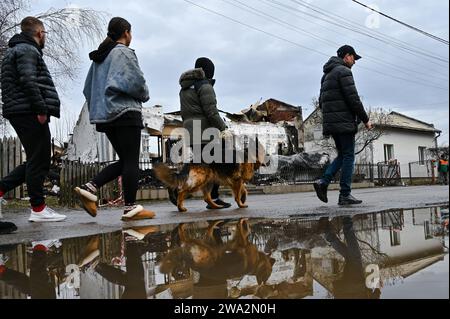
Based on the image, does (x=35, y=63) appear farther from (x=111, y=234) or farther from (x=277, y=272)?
(x=277, y=272)

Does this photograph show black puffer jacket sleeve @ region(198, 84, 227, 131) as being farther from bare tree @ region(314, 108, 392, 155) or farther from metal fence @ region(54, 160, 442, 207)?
bare tree @ region(314, 108, 392, 155)

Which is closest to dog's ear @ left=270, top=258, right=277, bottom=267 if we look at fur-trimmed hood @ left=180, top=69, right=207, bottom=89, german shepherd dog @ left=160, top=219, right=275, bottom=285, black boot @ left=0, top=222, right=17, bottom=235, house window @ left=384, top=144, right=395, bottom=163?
Answer: german shepherd dog @ left=160, top=219, right=275, bottom=285

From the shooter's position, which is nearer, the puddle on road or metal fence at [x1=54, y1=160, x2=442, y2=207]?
the puddle on road

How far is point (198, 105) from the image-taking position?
6582mm

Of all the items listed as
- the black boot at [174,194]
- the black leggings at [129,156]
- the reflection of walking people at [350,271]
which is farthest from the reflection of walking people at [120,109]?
the reflection of walking people at [350,271]

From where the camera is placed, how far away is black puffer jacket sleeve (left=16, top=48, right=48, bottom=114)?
4824 mm

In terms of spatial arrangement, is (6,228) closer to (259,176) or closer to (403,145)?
(259,176)

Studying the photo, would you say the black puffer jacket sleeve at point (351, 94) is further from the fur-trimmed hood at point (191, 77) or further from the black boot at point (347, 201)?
the fur-trimmed hood at point (191, 77)

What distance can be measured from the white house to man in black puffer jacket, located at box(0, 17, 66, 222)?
1321 inches

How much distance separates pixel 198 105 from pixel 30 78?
238 centimetres

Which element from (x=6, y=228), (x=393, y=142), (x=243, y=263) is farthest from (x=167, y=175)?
(x=393, y=142)

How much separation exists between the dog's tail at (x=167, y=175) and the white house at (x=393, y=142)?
3198cm

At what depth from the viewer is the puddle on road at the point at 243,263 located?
2.11 meters

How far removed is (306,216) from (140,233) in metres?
1.81
